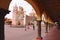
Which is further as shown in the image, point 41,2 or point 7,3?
point 41,2

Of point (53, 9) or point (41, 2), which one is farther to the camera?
point (53, 9)

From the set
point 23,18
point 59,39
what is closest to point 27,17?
point 23,18

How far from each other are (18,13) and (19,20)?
6.64 feet

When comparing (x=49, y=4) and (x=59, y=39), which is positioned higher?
(x=49, y=4)

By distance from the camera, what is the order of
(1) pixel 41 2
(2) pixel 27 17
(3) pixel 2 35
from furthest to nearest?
(2) pixel 27 17, (1) pixel 41 2, (3) pixel 2 35

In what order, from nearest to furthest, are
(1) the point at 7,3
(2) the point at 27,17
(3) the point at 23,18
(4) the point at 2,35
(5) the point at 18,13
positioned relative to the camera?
(4) the point at 2,35
(1) the point at 7,3
(2) the point at 27,17
(3) the point at 23,18
(5) the point at 18,13

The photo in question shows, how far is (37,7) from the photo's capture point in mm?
10453

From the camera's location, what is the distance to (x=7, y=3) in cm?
525

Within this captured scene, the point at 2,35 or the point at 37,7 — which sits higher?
the point at 37,7

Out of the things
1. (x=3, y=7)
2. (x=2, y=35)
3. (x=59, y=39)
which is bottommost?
(x=59, y=39)

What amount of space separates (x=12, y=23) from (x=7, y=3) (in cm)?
3483

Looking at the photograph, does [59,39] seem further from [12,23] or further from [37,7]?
[12,23]

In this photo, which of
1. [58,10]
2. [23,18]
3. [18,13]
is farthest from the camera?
[18,13]

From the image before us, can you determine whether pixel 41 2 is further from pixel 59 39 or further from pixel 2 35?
pixel 2 35
